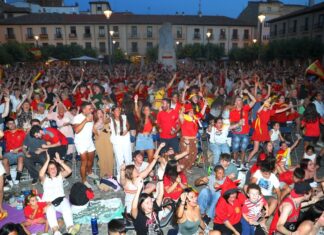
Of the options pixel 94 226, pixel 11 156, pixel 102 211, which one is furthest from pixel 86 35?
pixel 94 226

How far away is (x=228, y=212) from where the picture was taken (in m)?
4.68

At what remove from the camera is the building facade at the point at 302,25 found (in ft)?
126

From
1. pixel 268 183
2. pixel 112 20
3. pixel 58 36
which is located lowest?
pixel 268 183

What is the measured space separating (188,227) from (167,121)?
346cm

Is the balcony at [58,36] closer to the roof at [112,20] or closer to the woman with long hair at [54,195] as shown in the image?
the roof at [112,20]

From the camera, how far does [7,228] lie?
390 cm

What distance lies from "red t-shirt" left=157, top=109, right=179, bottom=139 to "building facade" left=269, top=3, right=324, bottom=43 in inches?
1379

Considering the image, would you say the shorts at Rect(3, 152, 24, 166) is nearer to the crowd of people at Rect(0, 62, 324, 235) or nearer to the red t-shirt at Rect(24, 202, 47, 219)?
the crowd of people at Rect(0, 62, 324, 235)

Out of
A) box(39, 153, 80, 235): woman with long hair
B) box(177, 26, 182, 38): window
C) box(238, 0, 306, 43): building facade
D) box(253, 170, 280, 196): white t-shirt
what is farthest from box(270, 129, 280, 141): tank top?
box(238, 0, 306, 43): building facade

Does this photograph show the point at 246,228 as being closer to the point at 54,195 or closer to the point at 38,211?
the point at 54,195

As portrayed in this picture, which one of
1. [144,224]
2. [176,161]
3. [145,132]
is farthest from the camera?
[145,132]

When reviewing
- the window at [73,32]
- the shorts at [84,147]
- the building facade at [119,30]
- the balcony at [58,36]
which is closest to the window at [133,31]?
the building facade at [119,30]

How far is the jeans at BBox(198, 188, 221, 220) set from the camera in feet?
17.6

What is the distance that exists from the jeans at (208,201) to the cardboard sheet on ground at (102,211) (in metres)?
1.67
